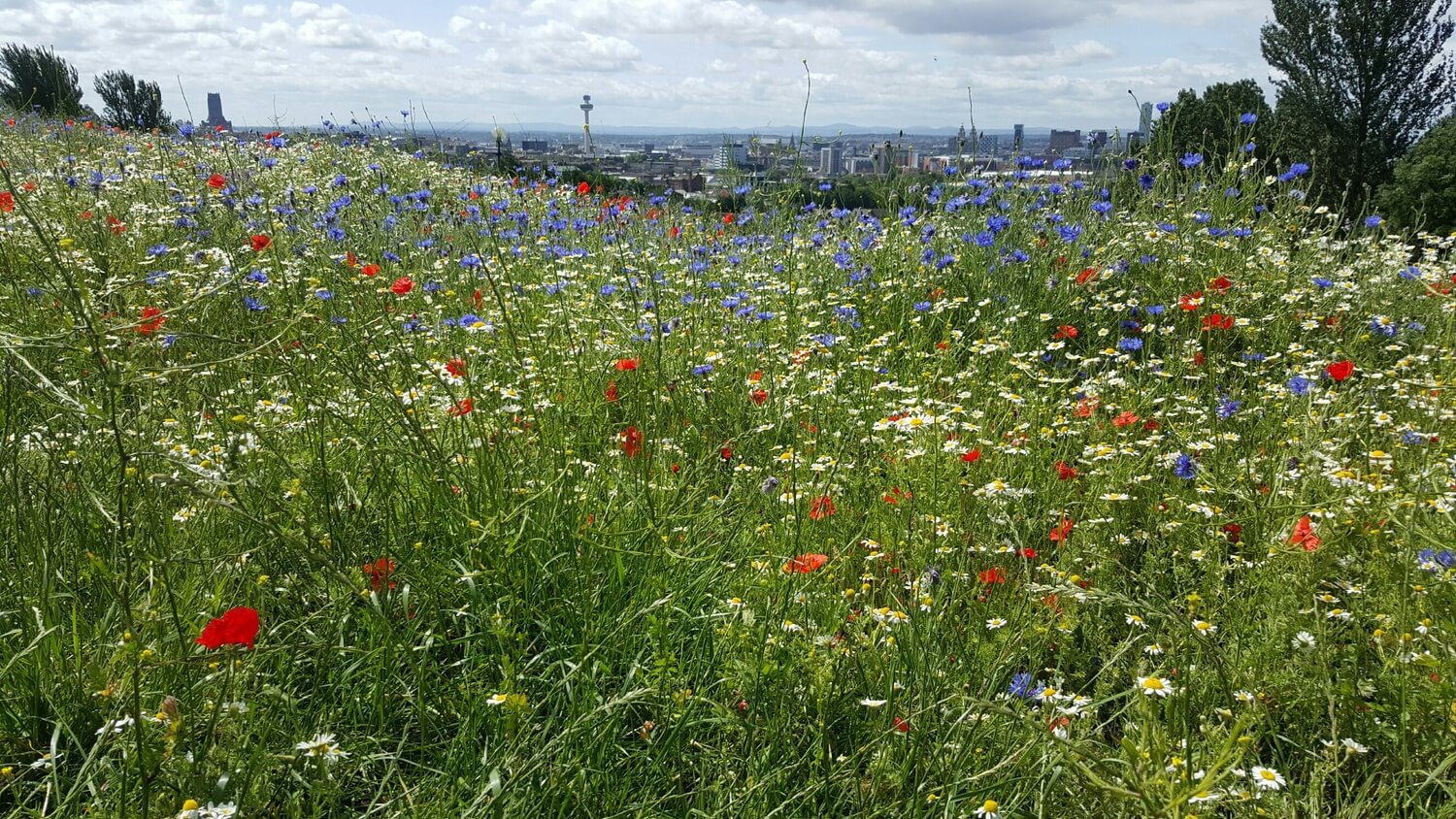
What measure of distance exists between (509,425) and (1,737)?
1219 mm

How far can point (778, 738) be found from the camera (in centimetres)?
159

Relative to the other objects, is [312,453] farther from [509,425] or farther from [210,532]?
[509,425]

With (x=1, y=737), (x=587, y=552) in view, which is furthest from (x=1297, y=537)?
(x=1, y=737)

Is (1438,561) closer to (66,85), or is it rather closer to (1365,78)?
(66,85)

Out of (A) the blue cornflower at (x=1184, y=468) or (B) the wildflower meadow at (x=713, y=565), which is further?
(A) the blue cornflower at (x=1184, y=468)

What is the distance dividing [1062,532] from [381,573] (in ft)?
4.87

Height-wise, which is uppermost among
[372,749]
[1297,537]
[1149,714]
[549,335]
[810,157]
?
[810,157]

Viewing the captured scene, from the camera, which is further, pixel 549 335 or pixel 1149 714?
pixel 549 335

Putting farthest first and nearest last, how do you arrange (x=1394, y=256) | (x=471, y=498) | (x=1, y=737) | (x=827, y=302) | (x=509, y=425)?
(x=1394, y=256) → (x=827, y=302) → (x=509, y=425) → (x=471, y=498) → (x=1, y=737)

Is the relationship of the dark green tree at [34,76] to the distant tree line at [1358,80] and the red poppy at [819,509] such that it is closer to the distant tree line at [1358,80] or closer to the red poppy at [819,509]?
the red poppy at [819,509]

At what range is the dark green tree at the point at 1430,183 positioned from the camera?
54.9ft

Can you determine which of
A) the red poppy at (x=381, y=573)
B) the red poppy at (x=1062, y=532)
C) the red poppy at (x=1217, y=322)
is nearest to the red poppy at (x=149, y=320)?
the red poppy at (x=381, y=573)

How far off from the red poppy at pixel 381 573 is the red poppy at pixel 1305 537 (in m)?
1.89

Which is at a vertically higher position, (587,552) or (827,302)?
(827,302)
